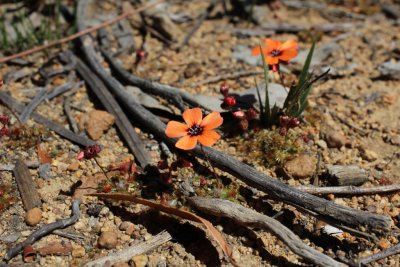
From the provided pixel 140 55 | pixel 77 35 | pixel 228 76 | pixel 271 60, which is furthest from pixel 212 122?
pixel 77 35

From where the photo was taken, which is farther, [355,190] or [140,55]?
[140,55]

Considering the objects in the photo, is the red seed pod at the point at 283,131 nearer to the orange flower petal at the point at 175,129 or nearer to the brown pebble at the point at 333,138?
the brown pebble at the point at 333,138

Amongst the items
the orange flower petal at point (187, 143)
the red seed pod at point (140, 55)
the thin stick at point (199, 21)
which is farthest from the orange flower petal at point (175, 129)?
the thin stick at point (199, 21)

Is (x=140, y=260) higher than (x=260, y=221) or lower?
lower

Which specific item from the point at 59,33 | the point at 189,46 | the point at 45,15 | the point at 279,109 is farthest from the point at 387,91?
the point at 45,15

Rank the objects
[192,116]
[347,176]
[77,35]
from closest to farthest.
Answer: [192,116], [347,176], [77,35]

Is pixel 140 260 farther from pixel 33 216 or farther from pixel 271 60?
pixel 271 60

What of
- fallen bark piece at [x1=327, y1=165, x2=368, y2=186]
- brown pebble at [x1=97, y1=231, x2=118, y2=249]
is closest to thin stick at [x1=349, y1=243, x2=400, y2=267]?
fallen bark piece at [x1=327, y1=165, x2=368, y2=186]
